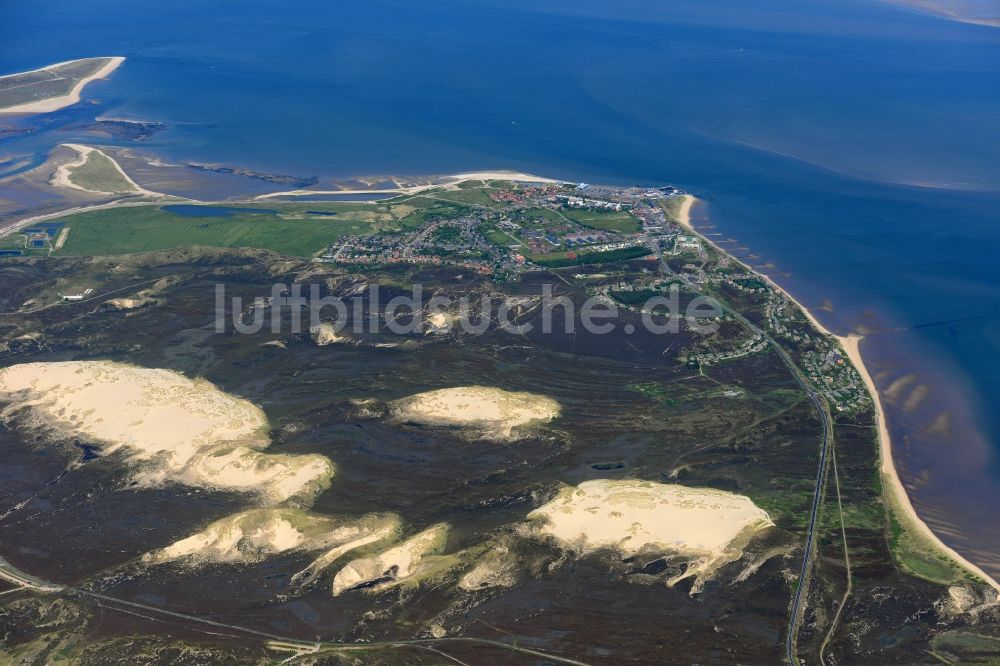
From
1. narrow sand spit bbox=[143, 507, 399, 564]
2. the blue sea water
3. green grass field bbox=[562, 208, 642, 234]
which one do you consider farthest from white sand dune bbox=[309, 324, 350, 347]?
the blue sea water

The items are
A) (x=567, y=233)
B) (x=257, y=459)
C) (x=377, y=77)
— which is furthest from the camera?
(x=377, y=77)

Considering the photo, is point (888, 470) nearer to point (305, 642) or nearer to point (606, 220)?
point (305, 642)

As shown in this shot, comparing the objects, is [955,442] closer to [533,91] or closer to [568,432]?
[568,432]

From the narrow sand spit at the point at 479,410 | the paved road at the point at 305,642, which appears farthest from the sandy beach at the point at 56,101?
the paved road at the point at 305,642

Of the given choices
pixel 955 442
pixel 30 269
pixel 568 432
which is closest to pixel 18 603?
pixel 568 432

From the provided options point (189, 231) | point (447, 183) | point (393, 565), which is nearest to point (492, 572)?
point (393, 565)

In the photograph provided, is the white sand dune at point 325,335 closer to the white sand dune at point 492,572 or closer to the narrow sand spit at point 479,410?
the narrow sand spit at point 479,410
